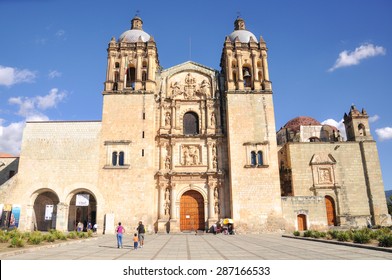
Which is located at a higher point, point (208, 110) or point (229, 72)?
point (229, 72)

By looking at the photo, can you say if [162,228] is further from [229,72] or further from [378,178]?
[378,178]

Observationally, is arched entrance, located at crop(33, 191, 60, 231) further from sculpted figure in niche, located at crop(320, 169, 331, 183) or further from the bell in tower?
sculpted figure in niche, located at crop(320, 169, 331, 183)

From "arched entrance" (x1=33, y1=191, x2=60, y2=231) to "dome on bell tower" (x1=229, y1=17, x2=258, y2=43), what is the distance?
23.5 m

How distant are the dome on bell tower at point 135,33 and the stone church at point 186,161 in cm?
19

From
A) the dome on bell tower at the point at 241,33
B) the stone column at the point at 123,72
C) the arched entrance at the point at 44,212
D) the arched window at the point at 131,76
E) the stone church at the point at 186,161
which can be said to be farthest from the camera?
the arched window at the point at 131,76

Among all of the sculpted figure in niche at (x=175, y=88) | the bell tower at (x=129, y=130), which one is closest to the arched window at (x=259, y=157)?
the bell tower at (x=129, y=130)

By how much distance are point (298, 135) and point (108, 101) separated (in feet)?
81.4

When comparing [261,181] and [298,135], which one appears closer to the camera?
[261,181]

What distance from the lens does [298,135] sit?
4012 centimetres

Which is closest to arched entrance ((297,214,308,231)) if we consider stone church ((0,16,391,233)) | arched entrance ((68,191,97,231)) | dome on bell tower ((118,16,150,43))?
stone church ((0,16,391,233))

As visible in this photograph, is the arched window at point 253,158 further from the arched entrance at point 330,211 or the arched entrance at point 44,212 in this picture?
the arched entrance at point 44,212

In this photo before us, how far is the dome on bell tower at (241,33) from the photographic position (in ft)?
102
